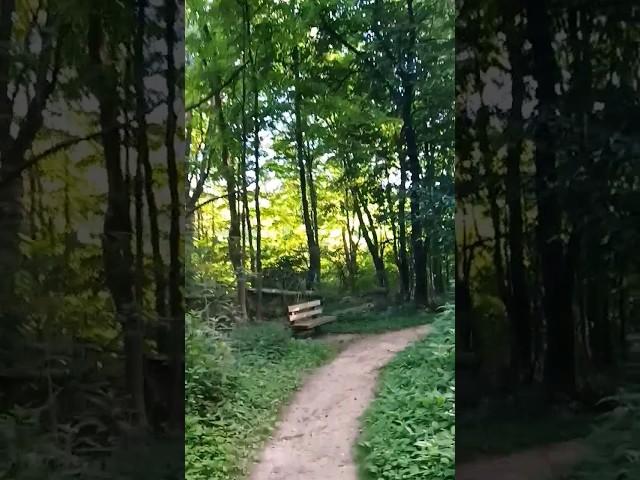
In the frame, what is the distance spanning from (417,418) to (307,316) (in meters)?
0.42

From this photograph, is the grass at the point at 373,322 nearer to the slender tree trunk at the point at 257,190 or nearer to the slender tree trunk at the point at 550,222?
the slender tree trunk at the point at 257,190

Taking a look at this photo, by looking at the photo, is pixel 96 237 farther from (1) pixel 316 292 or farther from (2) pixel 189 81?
(1) pixel 316 292

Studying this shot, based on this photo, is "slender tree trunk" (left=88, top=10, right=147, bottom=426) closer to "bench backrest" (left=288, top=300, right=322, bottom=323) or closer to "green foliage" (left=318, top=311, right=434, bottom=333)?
"bench backrest" (left=288, top=300, right=322, bottom=323)

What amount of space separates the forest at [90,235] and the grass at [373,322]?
47 centimetres

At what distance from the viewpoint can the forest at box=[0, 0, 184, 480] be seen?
1568 mm

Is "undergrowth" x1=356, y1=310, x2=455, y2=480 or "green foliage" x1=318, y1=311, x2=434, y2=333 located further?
"green foliage" x1=318, y1=311, x2=434, y2=333

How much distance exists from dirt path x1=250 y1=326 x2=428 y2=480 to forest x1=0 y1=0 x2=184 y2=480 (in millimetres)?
288

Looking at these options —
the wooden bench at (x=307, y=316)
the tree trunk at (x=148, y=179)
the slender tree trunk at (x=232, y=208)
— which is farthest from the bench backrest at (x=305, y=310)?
the tree trunk at (x=148, y=179)

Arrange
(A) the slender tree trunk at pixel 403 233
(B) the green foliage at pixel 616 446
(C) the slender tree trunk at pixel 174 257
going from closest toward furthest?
1. (B) the green foliage at pixel 616 446
2. (C) the slender tree trunk at pixel 174 257
3. (A) the slender tree trunk at pixel 403 233

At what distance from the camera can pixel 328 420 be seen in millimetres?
1729

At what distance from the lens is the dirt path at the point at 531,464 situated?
1.56m

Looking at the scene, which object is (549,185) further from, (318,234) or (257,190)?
(257,190)

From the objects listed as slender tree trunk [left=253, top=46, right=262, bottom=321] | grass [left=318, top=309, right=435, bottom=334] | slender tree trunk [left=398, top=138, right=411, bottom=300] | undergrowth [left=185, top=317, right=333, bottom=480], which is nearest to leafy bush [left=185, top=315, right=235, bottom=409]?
undergrowth [left=185, top=317, right=333, bottom=480]

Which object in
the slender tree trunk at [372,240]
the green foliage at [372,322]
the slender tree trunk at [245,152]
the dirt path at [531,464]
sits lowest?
the dirt path at [531,464]
